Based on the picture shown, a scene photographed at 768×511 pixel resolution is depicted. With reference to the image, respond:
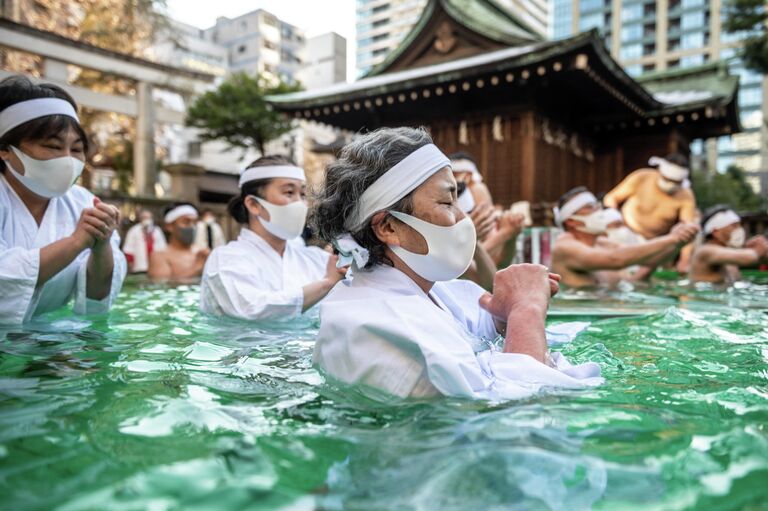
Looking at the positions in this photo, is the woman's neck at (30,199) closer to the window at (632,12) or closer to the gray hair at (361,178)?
the gray hair at (361,178)

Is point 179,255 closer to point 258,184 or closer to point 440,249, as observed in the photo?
point 258,184

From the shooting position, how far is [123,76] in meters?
19.9

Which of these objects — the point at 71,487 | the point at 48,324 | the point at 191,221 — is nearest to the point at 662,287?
the point at 191,221

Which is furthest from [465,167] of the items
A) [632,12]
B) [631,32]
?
[632,12]

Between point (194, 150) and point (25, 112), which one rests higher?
point (194, 150)

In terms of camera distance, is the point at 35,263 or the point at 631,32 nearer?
the point at 35,263

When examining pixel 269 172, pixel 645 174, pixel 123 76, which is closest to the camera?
pixel 269 172

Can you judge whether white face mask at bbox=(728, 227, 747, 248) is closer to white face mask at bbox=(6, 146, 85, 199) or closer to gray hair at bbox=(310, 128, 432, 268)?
gray hair at bbox=(310, 128, 432, 268)

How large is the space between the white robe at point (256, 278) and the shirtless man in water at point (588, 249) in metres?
3.26

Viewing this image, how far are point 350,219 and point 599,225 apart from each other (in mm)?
5114

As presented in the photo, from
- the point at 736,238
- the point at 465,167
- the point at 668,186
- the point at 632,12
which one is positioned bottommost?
the point at 736,238

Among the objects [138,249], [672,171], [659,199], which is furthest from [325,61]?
[672,171]

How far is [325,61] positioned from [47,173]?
51.3 m

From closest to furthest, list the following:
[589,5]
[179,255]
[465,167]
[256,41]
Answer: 1. [465,167]
2. [179,255]
3. [256,41]
4. [589,5]
